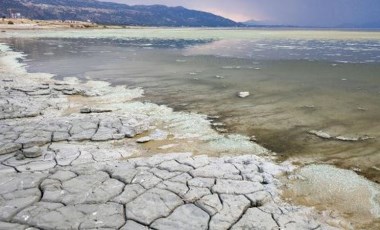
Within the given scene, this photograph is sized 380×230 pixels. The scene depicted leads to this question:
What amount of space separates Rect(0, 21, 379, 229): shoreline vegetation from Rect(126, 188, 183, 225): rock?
0.04 feet

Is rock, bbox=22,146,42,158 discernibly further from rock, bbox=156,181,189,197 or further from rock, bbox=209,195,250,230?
rock, bbox=209,195,250,230

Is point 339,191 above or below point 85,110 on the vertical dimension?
below

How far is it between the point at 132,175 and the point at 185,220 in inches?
52.8

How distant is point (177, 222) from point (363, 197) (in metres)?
2.66

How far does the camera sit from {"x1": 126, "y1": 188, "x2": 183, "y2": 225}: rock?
13.3ft

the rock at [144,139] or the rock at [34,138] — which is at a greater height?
the rock at [34,138]

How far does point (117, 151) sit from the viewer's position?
6246 mm

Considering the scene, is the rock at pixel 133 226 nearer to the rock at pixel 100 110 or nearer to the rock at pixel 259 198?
the rock at pixel 259 198

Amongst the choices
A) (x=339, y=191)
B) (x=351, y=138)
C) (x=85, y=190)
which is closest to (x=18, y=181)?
(x=85, y=190)

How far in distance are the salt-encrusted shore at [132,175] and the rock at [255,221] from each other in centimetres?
1

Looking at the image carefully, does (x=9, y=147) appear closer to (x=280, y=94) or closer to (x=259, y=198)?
(x=259, y=198)

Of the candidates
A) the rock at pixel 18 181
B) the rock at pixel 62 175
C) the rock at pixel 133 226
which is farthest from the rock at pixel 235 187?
the rock at pixel 18 181

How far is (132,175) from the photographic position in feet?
16.5

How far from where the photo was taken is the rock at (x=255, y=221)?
394 centimetres
